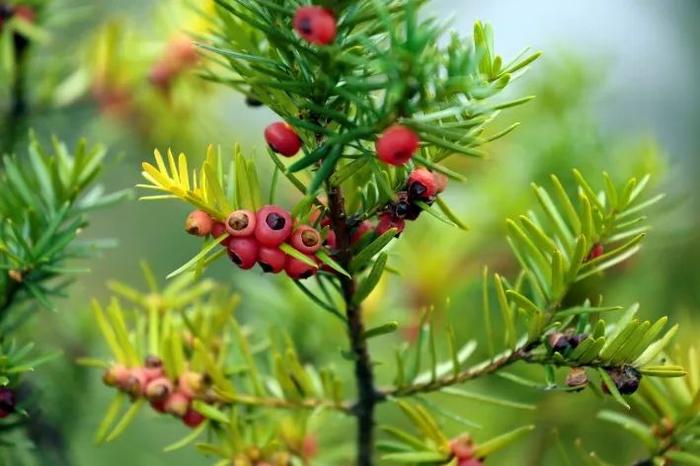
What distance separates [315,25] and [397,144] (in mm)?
53

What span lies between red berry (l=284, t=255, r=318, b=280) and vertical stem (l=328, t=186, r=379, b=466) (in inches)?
0.8

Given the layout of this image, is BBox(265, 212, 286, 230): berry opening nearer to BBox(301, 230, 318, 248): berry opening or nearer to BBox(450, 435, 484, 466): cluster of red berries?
BBox(301, 230, 318, 248): berry opening

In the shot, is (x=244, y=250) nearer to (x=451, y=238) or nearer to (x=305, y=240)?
(x=305, y=240)

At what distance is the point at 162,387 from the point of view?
47 cm

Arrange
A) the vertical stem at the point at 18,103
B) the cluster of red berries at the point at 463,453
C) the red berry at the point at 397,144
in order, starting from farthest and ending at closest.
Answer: the vertical stem at the point at 18,103
the cluster of red berries at the point at 463,453
the red berry at the point at 397,144

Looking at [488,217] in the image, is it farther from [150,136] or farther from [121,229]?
[121,229]

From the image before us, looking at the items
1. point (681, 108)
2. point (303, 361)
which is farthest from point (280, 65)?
point (681, 108)

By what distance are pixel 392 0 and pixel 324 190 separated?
8 centimetres

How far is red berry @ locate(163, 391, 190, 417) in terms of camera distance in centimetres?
47

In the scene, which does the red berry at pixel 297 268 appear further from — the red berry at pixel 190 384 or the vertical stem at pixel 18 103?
the vertical stem at pixel 18 103

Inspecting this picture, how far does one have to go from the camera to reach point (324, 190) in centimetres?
41

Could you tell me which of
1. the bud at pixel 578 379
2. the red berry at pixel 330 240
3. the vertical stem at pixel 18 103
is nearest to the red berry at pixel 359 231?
the red berry at pixel 330 240

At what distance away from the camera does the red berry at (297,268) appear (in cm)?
39

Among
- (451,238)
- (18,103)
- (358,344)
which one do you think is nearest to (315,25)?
(358,344)
